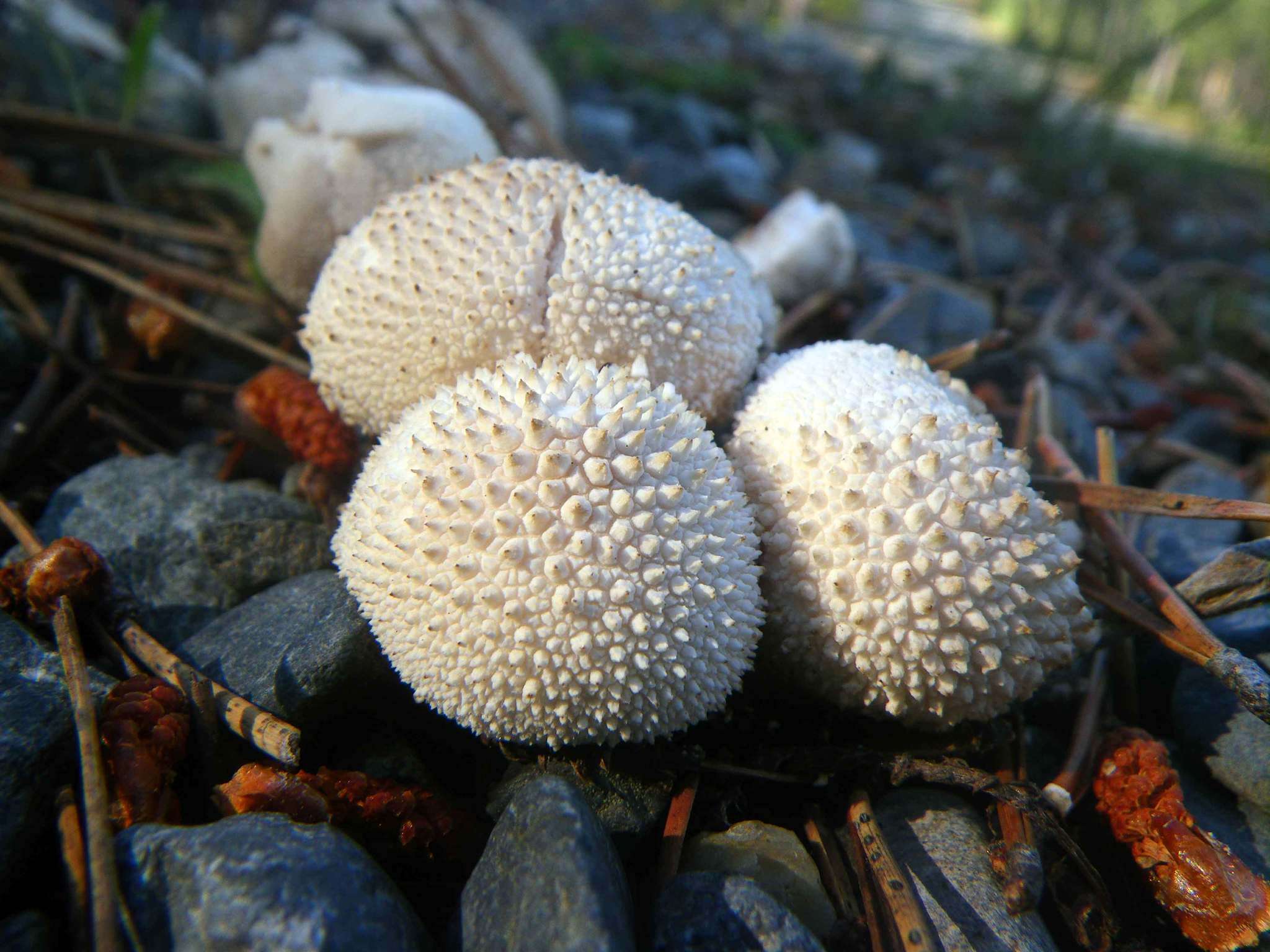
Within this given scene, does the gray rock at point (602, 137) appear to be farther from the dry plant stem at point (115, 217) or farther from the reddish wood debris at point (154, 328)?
the reddish wood debris at point (154, 328)

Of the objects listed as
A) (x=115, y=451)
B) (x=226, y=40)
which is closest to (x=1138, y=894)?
(x=115, y=451)

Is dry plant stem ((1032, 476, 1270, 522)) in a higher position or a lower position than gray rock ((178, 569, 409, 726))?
higher

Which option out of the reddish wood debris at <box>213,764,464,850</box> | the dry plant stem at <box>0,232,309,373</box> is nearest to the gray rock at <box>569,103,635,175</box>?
the dry plant stem at <box>0,232,309,373</box>

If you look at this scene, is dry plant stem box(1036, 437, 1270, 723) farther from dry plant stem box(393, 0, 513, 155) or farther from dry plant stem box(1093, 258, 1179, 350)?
dry plant stem box(393, 0, 513, 155)

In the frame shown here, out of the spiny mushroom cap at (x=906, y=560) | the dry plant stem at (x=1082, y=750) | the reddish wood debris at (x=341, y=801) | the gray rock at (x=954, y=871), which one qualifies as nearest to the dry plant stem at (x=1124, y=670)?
the dry plant stem at (x=1082, y=750)

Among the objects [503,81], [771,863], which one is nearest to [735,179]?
[503,81]

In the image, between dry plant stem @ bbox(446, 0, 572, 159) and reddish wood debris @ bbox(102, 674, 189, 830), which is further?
dry plant stem @ bbox(446, 0, 572, 159)
